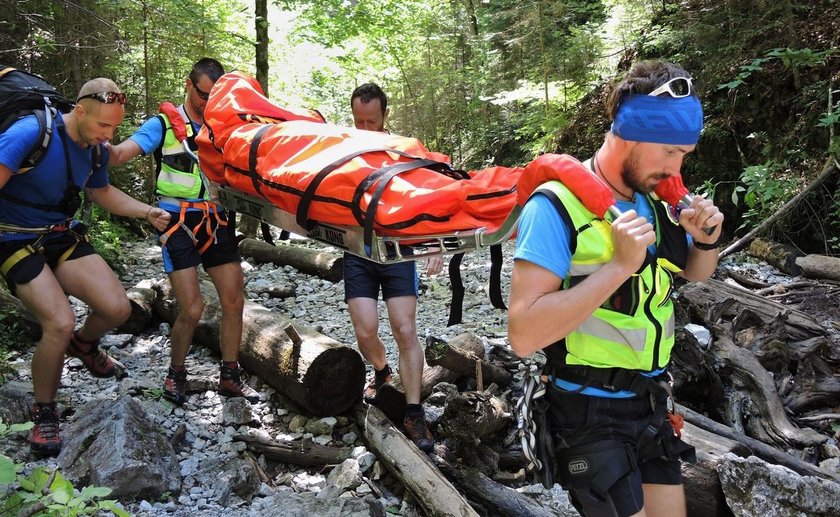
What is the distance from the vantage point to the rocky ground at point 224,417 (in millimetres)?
4523

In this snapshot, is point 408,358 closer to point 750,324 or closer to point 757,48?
point 750,324

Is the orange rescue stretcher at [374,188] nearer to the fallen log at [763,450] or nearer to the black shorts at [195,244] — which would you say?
the black shorts at [195,244]

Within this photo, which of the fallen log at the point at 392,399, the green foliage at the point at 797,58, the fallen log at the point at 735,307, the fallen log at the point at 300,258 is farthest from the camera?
the fallen log at the point at 300,258

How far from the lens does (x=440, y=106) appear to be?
75.7ft

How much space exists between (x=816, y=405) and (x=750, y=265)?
4.37 m

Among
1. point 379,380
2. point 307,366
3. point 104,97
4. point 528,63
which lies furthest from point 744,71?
point 104,97

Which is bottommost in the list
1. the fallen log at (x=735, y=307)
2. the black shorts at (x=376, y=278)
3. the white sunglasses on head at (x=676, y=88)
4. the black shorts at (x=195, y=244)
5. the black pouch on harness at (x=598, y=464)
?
the fallen log at (x=735, y=307)

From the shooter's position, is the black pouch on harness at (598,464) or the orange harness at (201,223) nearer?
the black pouch on harness at (598,464)

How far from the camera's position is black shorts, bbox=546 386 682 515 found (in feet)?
8.36

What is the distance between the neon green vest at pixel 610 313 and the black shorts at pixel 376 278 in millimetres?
2622

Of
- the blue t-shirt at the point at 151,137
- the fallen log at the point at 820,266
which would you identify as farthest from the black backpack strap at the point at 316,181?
the fallen log at the point at 820,266

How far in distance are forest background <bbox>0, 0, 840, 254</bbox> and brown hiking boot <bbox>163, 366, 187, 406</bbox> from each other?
465cm

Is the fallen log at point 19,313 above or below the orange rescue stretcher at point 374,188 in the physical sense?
below

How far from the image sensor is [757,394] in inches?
217
